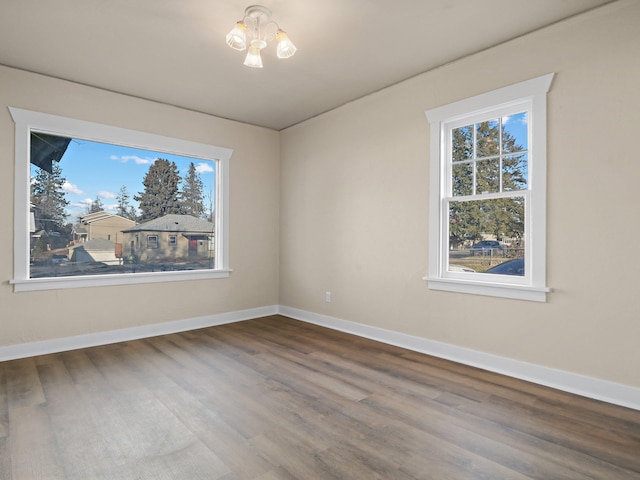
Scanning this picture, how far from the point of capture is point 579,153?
2.77 m

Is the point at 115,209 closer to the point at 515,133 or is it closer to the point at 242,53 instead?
the point at 242,53

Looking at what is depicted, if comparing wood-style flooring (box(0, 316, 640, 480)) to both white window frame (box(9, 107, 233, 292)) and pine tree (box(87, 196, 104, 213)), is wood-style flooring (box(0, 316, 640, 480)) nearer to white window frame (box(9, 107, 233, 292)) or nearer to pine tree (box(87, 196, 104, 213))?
white window frame (box(9, 107, 233, 292))

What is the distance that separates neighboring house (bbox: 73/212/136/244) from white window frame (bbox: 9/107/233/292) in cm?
44

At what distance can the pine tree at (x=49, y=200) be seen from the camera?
383cm

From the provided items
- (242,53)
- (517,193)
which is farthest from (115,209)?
(517,193)

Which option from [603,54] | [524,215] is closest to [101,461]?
[524,215]

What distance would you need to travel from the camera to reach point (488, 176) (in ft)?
11.1

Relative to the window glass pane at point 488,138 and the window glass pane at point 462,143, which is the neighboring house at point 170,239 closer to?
the window glass pane at point 462,143

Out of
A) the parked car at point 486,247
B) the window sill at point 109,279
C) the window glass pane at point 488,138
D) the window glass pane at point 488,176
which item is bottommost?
the window sill at point 109,279

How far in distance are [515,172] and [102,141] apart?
4.20m

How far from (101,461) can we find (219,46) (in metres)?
3.06

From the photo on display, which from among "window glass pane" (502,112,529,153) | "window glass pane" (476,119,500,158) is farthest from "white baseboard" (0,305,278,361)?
"window glass pane" (502,112,529,153)

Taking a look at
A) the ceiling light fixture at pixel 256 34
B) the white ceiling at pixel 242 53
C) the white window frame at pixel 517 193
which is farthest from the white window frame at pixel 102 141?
the white window frame at pixel 517 193

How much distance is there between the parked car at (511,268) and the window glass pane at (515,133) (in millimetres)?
943
